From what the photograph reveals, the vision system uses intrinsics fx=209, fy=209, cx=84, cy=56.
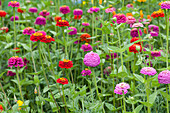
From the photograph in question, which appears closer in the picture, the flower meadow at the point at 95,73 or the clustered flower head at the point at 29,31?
the flower meadow at the point at 95,73

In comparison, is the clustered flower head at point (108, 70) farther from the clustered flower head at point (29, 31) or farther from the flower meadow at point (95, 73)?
the clustered flower head at point (29, 31)

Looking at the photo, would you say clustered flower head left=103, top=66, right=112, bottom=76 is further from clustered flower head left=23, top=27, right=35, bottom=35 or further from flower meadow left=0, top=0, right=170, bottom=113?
clustered flower head left=23, top=27, right=35, bottom=35

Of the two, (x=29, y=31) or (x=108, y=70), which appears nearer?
(x=29, y=31)

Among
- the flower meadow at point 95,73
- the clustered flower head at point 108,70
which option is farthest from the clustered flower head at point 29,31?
the clustered flower head at point 108,70

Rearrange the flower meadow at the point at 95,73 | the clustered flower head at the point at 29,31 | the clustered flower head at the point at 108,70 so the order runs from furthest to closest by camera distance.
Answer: the clustered flower head at the point at 108,70 < the clustered flower head at the point at 29,31 < the flower meadow at the point at 95,73

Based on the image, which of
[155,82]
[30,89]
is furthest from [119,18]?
[30,89]

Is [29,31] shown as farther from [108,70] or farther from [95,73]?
[108,70]

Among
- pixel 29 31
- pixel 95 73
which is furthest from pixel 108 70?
pixel 29 31

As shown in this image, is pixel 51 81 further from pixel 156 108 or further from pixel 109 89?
pixel 156 108

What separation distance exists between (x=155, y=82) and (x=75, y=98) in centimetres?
62

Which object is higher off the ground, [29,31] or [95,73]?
[29,31]

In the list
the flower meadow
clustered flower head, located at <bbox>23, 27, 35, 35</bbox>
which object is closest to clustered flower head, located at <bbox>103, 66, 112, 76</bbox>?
the flower meadow

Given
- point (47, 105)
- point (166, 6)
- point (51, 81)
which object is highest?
point (166, 6)

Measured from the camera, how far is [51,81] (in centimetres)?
228
